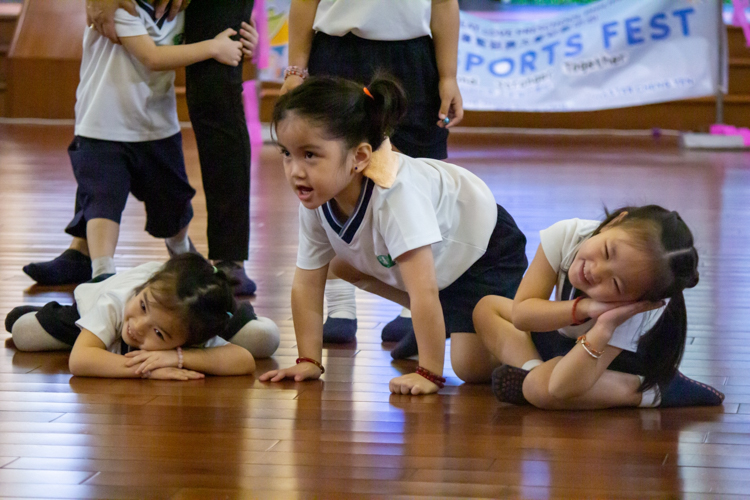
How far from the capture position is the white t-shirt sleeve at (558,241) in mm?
1529

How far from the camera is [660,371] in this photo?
1.50 metres

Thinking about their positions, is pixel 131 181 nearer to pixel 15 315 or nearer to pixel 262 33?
pixel 15 315

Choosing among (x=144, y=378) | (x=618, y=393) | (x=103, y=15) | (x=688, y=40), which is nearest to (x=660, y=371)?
(x=618, y=393)

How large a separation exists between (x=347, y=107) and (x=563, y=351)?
57 centimetres

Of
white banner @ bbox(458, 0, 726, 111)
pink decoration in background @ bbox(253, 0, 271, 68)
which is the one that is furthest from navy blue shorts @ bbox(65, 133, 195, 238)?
white banner @ bbox(458, 0, 726, 111)

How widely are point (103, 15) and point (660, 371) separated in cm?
154

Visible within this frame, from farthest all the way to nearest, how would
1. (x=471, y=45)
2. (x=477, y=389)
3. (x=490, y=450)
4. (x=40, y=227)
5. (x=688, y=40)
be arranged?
(x=471, y=45) < (x=688, y=40) < (x=40, y=227) < (x=477, y=389) < (x=490, y=450)

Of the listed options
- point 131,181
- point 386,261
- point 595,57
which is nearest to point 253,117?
point 595,57

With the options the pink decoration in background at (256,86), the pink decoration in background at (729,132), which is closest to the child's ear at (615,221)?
the pink decoration in background at (256,86)

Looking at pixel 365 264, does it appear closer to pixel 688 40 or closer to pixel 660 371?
pixel 660 371

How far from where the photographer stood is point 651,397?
4.99 feet

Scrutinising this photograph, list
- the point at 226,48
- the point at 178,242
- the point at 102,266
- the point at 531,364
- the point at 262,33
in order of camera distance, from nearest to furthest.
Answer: the point at 531,364, the point at 102,266, the point at 226,48, the point at 178,242, the point at 262,33

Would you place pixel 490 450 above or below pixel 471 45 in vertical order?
below

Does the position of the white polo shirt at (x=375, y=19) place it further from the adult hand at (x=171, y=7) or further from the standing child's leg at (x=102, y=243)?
the standing child's leg at (x=102, y=243)
